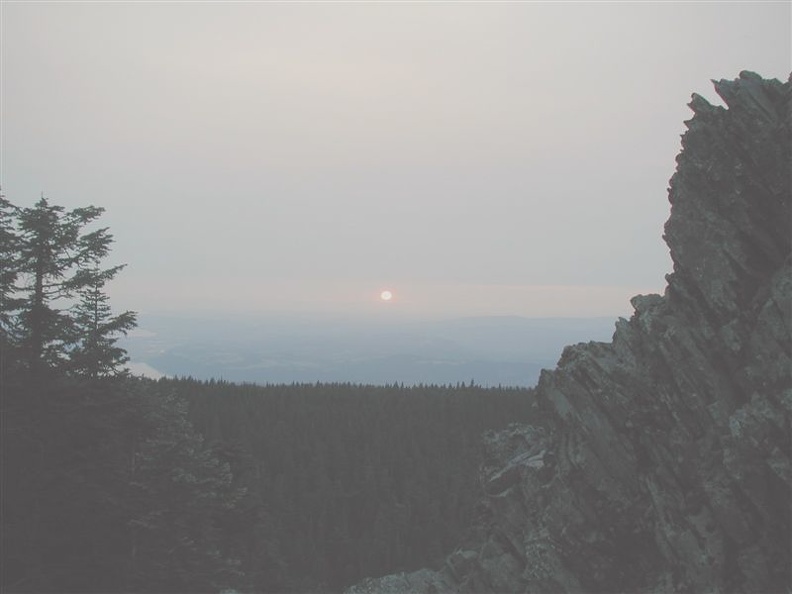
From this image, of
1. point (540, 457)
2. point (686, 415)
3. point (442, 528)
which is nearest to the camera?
point (686, 415)

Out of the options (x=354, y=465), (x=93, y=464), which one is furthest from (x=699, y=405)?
(x=354, y=465)

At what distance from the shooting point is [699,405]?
25.2 metres

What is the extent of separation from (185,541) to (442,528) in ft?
272

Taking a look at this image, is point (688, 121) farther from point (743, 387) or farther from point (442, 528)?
point (442, 528)

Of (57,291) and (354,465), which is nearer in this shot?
(57,291)

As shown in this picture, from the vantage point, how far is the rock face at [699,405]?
22234mm

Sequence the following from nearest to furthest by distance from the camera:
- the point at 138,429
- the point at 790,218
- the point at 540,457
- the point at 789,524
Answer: the point at 789,524 < the point at 790,218 < the point at 138,429 < the point at 540,457

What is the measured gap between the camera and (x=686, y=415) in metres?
25.8

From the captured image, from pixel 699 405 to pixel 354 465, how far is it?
111612 millimetres

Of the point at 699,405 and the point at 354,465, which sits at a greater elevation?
the point at 699,405

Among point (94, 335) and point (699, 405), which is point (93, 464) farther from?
point (699, 405)

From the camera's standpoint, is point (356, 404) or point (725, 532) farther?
point (356, 404)

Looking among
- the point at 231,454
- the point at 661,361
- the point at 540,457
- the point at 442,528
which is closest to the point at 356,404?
the point at 442,528

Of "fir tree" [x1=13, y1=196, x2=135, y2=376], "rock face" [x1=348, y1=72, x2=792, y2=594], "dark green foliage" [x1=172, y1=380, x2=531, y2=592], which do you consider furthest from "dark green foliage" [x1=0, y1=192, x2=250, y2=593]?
"dark green foliage" [x1=172, y1=380, x2=531, y2=592]
